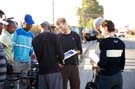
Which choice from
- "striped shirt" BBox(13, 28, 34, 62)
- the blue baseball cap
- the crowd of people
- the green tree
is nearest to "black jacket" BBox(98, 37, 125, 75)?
the crowd of people

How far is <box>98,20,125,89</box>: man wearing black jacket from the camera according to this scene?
256 inches

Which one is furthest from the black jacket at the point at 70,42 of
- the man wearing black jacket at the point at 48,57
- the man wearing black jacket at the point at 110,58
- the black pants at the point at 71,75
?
→ the man wearing black jacket at the point at 110,58

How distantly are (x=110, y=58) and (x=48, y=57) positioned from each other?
59.8 inches

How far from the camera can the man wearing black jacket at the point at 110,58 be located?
6512 millimetres

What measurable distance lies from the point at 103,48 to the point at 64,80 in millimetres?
2729

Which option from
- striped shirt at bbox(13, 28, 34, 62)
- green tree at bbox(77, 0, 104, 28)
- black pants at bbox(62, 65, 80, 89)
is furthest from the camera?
green tree at bbox(77, 0, 104, 28)

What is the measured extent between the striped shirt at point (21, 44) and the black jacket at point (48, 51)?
87cm

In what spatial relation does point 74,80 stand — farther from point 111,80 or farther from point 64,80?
point 111,80

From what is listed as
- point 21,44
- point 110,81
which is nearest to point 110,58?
point 110,81

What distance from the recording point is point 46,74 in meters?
7.75

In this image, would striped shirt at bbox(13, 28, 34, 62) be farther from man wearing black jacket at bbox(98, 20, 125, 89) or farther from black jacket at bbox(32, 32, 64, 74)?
man wearing black jacket at bbox(98, 20, 125, 89)

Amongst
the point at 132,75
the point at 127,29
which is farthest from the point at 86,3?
the point at 132,75

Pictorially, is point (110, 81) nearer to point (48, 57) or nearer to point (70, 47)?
point (48, 57)

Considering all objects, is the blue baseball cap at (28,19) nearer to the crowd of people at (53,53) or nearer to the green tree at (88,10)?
the crowd of people at (53,53)
